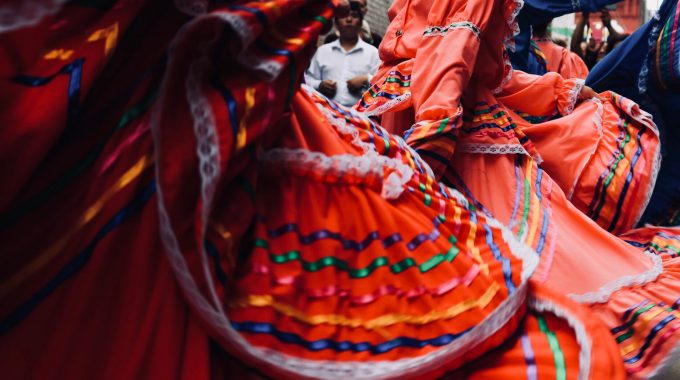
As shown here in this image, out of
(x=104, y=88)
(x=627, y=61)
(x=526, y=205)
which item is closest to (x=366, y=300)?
(x=104, y=88)

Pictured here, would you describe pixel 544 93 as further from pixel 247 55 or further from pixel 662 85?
pixel 247 55

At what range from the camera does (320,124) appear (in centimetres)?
79

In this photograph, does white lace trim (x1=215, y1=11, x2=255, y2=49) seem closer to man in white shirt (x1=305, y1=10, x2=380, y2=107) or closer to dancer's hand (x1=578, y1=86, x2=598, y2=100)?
dancer's hand (x1=578, y1=86, x2=598, y2=100)

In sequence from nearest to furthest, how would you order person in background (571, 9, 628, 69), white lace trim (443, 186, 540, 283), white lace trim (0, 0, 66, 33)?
1. white lace trim (0, 0, 66, 33)
2. white lace trim (443, 186, 540, 283)
3. person in background (571, 9, 628, 69)

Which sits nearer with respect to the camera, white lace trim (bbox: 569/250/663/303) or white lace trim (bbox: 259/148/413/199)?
white lace trim (bbox: 259/148/413/199)

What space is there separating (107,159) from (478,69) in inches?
45.2

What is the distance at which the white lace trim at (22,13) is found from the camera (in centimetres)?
47

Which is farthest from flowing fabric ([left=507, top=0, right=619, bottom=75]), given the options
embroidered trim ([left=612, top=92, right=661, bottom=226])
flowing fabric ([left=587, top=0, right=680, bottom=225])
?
embroidered trim ([left=612, top=92, right=661, bottom=226])

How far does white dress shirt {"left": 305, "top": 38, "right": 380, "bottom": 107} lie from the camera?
3137 mm

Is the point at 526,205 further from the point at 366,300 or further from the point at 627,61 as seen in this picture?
the point at 366,300

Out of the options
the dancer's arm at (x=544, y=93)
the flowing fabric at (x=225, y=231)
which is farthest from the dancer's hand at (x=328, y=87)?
the flowing fabric at (x=225, y=231)

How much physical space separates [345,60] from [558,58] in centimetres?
112

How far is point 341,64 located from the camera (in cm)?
317

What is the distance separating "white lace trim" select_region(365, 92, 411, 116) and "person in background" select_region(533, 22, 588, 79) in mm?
1707
